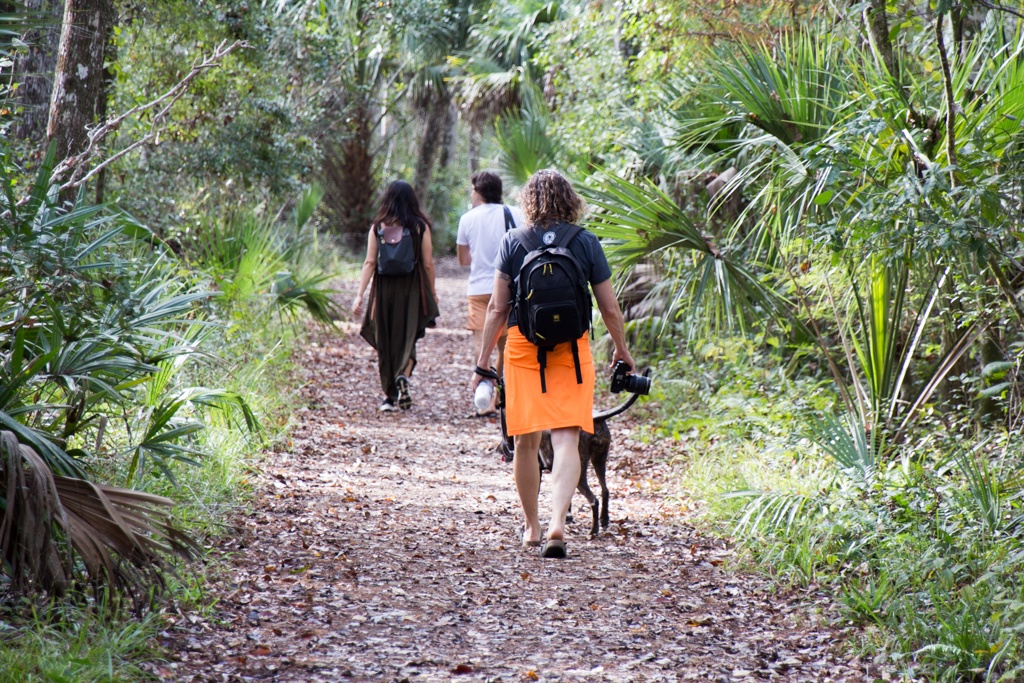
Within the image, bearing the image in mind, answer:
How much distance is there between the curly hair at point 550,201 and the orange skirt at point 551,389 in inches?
23.0

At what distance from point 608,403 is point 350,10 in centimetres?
1010

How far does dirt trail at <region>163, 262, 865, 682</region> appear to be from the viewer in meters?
3.65

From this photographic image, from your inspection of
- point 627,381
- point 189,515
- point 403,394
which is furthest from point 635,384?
point 403,394

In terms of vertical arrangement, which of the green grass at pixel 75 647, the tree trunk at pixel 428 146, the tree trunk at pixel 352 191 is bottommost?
the green grass at pixel 75 647

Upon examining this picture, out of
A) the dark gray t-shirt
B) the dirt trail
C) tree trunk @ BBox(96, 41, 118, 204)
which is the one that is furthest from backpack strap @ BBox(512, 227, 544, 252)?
tree trunk @ BBox(96, 41, 118, 204)

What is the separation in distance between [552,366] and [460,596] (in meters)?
1.16

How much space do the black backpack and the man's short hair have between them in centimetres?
324

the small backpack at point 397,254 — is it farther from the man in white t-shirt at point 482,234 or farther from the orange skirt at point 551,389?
the orange skirt at point 551,389

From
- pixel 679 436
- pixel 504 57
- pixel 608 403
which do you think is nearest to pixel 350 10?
pixel 504 57

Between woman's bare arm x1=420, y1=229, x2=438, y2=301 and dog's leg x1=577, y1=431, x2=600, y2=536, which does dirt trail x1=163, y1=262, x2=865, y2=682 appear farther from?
woman's bare arm x1=420, y1=229, x2=438, y2=301

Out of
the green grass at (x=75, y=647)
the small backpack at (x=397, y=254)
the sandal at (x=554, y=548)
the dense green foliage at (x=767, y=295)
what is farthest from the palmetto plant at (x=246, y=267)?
the green grass at (x=75, y=647)

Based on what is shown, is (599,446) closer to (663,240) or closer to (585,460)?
(585,460)

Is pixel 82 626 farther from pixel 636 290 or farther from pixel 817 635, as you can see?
pixel 636 290

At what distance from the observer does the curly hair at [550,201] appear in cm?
474
